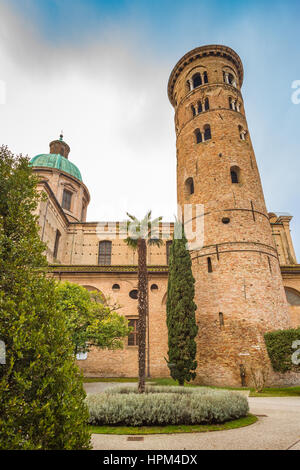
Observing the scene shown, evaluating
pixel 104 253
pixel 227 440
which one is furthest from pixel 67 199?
pixel 227 440

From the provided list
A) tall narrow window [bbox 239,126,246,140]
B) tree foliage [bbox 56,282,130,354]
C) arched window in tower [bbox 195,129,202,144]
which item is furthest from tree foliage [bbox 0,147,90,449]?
tall narrow window [bbox 239,126,246,140]

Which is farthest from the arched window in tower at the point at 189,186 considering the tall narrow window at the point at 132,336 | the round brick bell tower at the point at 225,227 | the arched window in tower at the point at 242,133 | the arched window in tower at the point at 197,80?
the tall narrow window at the point at 132,336

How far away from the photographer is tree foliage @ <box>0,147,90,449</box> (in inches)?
111

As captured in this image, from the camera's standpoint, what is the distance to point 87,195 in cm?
3550

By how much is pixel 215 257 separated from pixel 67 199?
2151 cm

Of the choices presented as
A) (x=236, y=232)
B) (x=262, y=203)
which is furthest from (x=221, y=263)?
(x=262, y=203)

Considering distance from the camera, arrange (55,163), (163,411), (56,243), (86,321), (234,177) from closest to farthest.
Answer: (163,411)
(86,321)
(234,177)
(56,243)
(55,163)

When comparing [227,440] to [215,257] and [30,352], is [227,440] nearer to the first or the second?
[30,352]

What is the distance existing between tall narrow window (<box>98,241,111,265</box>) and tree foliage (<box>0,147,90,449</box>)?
24385mm

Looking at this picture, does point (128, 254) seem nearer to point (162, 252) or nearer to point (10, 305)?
point (162, 252)

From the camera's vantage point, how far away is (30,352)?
3133 mm

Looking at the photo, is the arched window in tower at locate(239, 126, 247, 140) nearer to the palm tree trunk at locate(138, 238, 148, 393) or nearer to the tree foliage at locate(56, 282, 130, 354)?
the palm tree trunk at locate(138, 238, 148, 393)

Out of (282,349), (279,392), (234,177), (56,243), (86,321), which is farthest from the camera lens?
(56,243)

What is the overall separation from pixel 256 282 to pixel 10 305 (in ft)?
47.8
